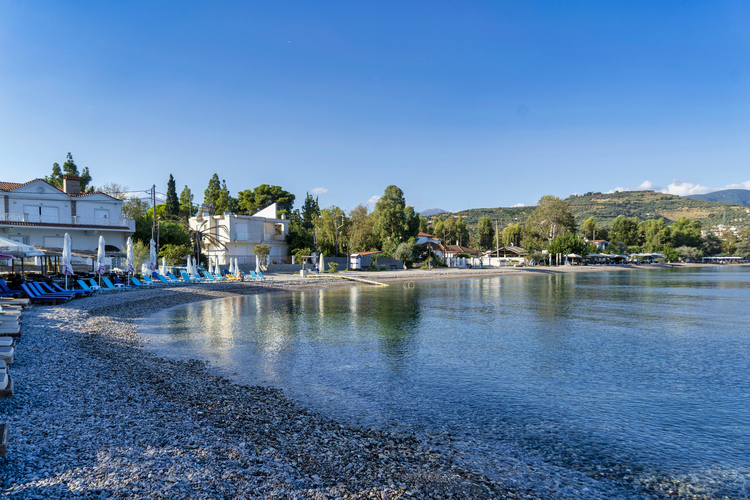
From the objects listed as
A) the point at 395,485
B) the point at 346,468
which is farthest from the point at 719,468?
the point at 346,468

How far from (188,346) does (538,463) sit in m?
10.4

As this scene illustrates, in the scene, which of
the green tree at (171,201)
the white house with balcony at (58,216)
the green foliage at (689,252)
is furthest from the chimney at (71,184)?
the green foliage at (689,252)

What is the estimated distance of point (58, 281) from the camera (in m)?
22.1

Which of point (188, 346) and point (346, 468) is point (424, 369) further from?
point (188, 346)

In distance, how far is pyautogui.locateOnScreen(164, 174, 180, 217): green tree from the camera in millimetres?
68344

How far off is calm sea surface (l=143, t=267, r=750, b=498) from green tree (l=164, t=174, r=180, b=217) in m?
51.7

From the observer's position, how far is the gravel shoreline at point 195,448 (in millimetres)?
4586

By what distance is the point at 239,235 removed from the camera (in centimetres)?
5191

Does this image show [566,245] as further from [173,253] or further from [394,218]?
[173,253]

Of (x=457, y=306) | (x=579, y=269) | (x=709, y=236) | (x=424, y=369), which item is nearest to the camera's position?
(x=424, y=369)

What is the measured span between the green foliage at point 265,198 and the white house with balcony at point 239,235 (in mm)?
20451

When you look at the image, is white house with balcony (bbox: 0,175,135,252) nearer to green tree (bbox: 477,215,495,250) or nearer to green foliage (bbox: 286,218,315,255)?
green foliage (bbox: 286,218,315,255)

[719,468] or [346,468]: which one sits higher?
[346,468]

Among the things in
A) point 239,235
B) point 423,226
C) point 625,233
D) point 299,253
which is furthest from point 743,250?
point 239,235
